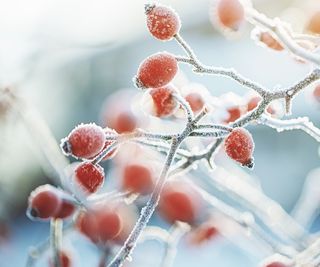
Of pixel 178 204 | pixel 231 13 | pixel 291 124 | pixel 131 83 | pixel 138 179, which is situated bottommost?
pixel 131 83

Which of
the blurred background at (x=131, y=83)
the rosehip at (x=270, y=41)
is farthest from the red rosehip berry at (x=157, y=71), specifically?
the blurred background at (x=131, y=83)

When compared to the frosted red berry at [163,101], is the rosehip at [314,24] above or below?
above

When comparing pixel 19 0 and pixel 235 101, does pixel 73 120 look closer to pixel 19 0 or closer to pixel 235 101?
pixel 19 0

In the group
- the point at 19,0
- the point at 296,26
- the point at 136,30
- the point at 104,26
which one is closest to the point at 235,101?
the point at 296,26

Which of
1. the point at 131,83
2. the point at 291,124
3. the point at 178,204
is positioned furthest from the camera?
the point at 131,83

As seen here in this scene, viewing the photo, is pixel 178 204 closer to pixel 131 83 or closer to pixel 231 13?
pixel 231 13

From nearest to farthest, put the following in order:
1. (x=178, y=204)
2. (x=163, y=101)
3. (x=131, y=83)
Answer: (x=163, y=101) → (x=178, y=204) → (x=131, y=83)

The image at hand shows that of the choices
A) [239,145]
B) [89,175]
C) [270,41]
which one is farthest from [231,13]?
[89,175]

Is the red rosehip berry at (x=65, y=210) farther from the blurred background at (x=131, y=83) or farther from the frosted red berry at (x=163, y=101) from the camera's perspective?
the blurred background at (x=131, y=83)
